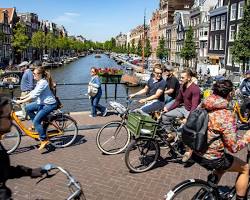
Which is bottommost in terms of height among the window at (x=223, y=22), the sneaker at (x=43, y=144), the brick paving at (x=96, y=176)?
the brick paving at (x=96, y=176)

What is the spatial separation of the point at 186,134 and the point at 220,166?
0.54 meters

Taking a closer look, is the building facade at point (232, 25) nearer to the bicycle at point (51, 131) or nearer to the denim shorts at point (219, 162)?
the bicycle at point (51, 131)

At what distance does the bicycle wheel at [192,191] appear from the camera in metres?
3.49

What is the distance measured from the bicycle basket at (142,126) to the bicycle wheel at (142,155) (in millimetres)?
137

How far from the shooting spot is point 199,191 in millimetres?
3664

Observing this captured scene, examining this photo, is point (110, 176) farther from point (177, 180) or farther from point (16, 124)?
point (16, 124)

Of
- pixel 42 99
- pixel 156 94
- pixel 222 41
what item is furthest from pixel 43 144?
pixel 222 41

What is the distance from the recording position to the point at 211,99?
3.68 meters

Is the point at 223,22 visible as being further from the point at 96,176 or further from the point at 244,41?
the point at 96,176

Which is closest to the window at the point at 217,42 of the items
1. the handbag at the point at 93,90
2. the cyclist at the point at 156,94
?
the handbag at the point at 93,90

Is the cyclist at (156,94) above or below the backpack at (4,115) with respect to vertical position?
below

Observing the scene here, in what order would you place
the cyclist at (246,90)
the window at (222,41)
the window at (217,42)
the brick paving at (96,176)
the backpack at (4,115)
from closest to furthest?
the backpack at (4,115)
the brick paving at (96,176)
the cyclist at (246,90)
the window at (222,41)
the window at (217,42)

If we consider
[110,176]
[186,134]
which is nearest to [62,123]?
[110,176]

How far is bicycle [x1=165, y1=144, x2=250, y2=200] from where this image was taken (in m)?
3.50
